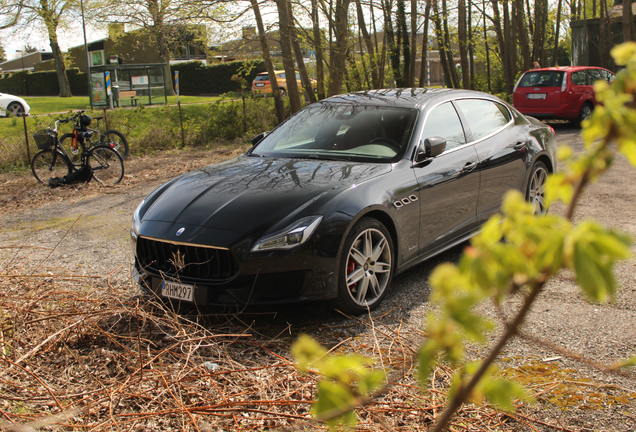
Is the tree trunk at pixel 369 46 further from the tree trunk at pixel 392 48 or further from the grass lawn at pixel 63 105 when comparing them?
the grass lawn at pixel 63 105

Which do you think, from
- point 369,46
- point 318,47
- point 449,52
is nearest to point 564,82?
point 369,46

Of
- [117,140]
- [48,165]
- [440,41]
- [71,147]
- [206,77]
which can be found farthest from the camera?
[206,77]

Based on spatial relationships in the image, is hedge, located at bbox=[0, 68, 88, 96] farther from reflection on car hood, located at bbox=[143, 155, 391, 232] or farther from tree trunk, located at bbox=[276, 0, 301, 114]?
reflection on car hood, located at bbox=[143, 155, 391, 232]

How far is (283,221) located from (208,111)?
13104mm

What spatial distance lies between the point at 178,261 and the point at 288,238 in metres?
0.73

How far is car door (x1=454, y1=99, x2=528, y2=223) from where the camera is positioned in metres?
5.38

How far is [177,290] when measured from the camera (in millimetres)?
3928

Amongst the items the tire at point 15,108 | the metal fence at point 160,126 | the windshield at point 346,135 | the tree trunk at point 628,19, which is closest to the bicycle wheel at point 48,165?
the metal fence at point 160,126

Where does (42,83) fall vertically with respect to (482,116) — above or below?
above

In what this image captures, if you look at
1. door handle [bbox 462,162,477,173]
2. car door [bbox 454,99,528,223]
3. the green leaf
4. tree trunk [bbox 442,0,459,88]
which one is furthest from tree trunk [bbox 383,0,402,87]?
the green leaf

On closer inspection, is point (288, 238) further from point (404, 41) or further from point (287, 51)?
point (404, 41)

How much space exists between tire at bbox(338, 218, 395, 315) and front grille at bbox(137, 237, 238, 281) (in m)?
0.75

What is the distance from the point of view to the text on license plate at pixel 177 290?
3.87 m

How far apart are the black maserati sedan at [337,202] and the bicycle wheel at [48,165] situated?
5.96m
